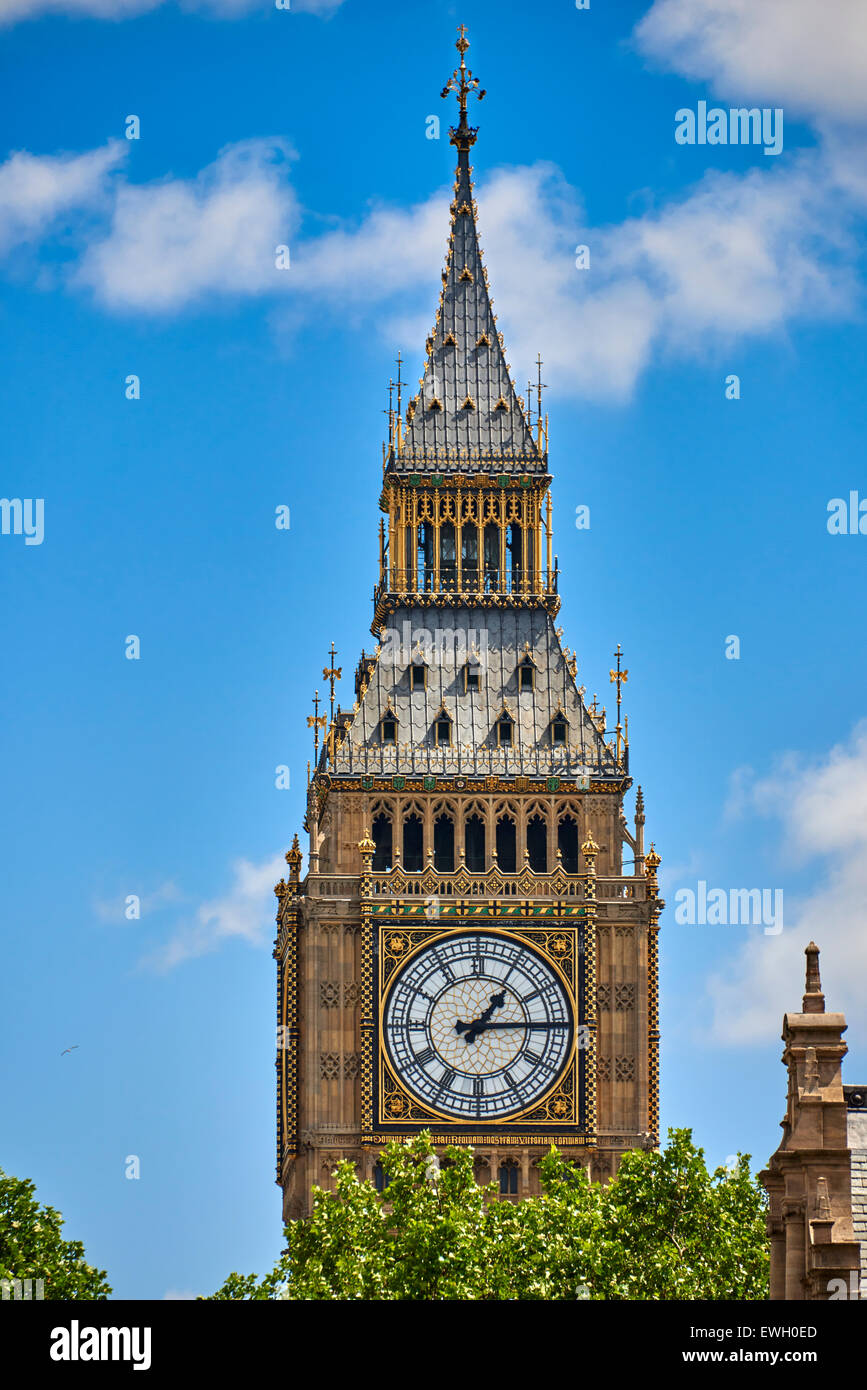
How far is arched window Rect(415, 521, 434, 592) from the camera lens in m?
130

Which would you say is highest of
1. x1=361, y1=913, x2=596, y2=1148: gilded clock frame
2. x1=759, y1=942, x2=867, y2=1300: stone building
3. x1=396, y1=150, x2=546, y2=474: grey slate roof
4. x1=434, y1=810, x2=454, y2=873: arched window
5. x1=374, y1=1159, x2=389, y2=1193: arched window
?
x1=396, y1=150, x2=546, y2=474: grey slate roof

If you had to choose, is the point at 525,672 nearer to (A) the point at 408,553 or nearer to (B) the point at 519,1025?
(A) the point at 408,553

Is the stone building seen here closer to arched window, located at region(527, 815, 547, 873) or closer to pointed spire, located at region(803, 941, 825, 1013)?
pointed spire, located at region(803, 941, 825, 1013)

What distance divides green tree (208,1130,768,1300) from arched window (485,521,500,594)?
2032cm

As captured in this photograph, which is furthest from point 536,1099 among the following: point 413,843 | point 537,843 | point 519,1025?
point 413,843

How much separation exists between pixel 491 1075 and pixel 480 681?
13.4 m

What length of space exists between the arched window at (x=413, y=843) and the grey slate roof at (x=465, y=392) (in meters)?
12.6

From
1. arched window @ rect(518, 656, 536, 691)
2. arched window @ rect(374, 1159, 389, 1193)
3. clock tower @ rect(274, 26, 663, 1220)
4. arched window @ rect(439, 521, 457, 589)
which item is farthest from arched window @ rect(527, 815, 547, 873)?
arched window @ rect(374, 1159, 389, 1193)

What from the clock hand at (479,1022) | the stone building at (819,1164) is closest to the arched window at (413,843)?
the clock hand at (479,1022)

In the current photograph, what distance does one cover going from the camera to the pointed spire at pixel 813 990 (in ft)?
261

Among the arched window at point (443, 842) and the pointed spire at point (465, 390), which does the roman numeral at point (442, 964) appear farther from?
the pointed spire at point (465, 390)

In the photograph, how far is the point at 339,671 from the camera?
5049 inches

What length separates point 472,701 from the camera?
127 meters
